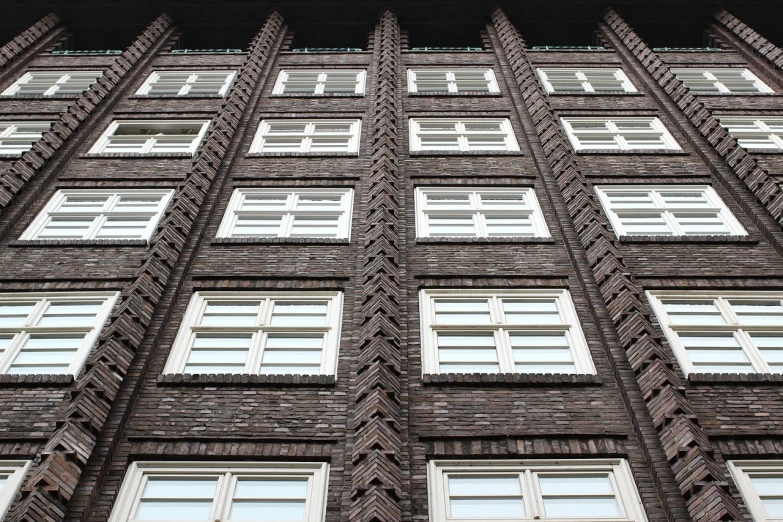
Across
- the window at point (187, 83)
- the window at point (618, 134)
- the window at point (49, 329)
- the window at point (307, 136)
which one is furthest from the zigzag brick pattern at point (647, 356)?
the window at point (187, 83)

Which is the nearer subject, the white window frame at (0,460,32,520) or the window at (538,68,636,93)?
the white window frame at (0,460,32,520)

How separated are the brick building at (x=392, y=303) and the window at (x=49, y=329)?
5 cm

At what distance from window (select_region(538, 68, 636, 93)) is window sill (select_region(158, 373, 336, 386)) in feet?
50.4

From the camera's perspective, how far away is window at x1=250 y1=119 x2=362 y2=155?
20.3m

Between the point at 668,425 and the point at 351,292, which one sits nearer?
the point at 668,425

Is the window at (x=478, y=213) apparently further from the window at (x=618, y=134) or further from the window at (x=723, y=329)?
the window at (x=723, y=329)

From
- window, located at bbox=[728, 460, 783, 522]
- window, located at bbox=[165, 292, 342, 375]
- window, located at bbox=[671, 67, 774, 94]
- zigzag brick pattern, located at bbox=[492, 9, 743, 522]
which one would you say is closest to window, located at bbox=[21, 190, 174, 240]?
window, located at bbox=[165, 292, 342, 375]

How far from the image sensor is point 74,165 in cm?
1884

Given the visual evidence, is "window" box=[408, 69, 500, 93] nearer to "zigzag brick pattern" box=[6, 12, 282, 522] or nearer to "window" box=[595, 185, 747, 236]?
"window" box=[595, 185, 747, 236]

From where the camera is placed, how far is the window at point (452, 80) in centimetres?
2506

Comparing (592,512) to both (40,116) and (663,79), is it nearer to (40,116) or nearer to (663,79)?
(663,79)

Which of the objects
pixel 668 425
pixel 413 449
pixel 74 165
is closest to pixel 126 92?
pixel 74 165

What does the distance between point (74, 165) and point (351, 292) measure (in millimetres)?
8805

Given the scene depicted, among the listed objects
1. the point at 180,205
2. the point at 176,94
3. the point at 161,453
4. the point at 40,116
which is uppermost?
the point at 176,94
